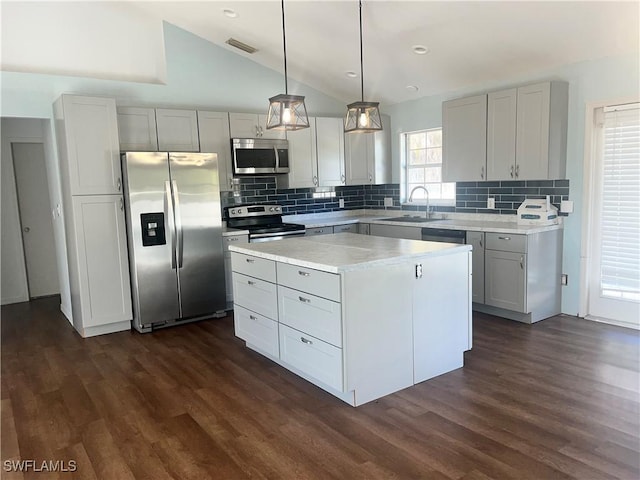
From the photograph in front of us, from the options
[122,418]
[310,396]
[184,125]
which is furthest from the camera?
[184,125]

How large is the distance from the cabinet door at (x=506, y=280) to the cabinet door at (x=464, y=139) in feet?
3.02

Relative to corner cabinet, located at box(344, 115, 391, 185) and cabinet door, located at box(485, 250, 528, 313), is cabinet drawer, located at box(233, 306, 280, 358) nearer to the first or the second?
cabinet door, located at box(485, 250, 528, 313)

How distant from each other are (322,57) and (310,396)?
12.2 feet

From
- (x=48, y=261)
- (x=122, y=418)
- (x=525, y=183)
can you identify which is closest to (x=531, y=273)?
(x=525, y=183)

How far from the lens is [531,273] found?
433cm

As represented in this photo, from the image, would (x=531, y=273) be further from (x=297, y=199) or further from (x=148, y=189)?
(x=148, y=189)

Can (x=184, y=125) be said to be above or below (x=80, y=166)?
above

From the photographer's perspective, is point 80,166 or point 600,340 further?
point 80,166

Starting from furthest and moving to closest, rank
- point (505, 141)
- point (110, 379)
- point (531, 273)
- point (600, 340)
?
point (505, 141) → point (531, 273) → point (600, 340) → point (110, 379)

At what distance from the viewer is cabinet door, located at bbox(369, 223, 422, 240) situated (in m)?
5.33

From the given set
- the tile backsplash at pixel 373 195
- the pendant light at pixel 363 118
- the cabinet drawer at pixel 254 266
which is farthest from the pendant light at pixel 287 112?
the tile backsplash at pixel 373 195

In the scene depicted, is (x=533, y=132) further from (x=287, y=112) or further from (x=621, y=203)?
(x=287, y=112)

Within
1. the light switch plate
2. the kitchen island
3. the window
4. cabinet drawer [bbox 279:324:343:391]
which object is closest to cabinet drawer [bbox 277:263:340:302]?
the kitchen island

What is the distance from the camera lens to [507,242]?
4.42m
